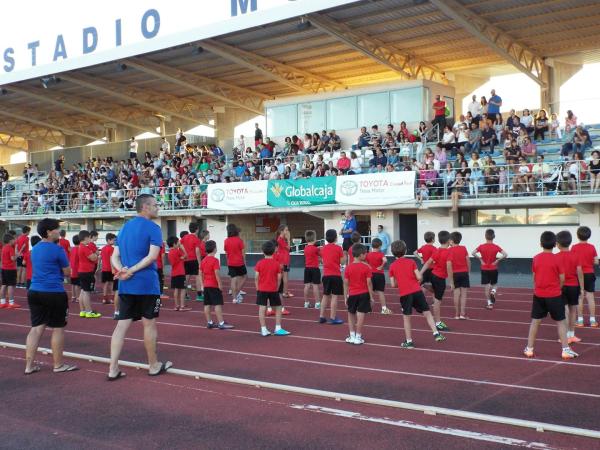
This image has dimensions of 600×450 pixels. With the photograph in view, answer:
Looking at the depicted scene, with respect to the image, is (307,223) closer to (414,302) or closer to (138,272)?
(414,302)

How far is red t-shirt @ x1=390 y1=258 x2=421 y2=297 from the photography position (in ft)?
32.4

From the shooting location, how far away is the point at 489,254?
548 inches

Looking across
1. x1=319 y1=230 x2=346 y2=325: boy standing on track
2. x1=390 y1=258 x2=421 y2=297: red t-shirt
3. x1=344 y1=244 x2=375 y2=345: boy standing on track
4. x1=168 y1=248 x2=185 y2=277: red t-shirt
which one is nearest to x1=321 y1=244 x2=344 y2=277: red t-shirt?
x1=319 y1=230 x2=346 y2=325: boy standing on track

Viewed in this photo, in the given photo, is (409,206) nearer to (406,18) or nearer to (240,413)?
(406,18)

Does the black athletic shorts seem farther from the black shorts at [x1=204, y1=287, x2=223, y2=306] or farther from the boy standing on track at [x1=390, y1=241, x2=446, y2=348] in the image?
the black shorts at [x1=204, y1=287, x2=223, y2=306]

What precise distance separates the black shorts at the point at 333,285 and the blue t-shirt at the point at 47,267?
5233 millimetres

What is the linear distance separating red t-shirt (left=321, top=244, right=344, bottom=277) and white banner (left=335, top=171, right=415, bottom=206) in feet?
36.5

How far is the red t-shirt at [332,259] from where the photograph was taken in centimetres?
1227

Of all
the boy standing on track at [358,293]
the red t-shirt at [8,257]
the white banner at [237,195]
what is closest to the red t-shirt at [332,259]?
the boy standing on track at [358,293]

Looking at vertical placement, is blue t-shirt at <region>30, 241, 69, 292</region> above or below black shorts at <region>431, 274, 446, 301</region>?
above

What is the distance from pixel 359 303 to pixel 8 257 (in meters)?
10.0

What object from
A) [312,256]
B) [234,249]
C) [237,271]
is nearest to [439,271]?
[312,256]

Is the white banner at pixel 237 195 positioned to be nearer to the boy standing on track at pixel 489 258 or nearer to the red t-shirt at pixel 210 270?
the boy standing on track at pixel 489 258

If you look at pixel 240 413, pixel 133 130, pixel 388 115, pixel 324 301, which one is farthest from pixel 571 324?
pixel 133 130
